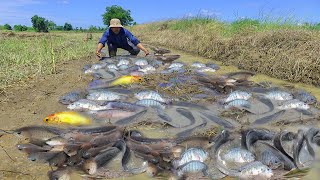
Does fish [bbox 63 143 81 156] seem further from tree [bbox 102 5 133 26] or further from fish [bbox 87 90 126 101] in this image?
tree [bbox 102 5 133 26]

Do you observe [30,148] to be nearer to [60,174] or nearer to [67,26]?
[60,174]

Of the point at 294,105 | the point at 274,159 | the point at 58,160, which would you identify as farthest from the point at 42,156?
the point at 294,105

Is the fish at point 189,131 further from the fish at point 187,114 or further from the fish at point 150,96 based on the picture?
the fish at point 150,96

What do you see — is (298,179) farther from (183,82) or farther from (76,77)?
(76,77)

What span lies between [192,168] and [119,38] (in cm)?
754

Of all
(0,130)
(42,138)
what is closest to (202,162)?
(42,138)

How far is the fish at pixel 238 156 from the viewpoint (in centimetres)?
399

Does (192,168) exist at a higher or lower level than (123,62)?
lower

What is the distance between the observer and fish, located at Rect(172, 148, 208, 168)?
387cm

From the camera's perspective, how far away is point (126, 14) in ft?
146

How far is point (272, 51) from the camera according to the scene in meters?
9.60

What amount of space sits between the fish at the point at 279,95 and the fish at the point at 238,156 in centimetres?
270

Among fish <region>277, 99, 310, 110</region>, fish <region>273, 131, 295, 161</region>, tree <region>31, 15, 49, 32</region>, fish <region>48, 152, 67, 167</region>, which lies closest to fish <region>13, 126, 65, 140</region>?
fish <region>48, 152, 67, 167</region>

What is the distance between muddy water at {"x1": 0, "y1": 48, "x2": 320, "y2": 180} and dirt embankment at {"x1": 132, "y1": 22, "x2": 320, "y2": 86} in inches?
13.0
